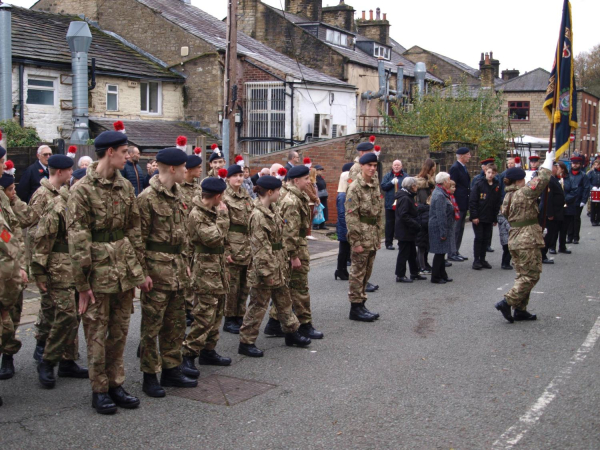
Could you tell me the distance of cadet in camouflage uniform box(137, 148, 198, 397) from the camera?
5.61 meters

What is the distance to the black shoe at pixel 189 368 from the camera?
6.12 meters

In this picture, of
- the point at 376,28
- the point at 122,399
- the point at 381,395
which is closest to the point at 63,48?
the point at 122,399

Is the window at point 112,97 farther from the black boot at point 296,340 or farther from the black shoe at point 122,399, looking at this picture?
the black shoe at point 122,399

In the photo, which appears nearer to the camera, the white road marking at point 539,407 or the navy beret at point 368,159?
the white road marking at point 539,407

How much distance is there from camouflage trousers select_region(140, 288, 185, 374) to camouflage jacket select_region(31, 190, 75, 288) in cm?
91

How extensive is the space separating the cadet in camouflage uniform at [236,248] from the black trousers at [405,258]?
372cm

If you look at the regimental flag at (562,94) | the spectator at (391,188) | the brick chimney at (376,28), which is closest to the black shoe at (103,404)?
the regimental flag at (562,94)

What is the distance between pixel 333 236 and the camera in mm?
17031

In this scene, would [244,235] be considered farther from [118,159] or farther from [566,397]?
[566,397]

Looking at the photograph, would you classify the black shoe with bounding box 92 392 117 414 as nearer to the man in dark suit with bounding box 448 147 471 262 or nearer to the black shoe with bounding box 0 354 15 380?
the black shoe with bounding box 0 354 15 380

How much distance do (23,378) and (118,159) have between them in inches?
92.8

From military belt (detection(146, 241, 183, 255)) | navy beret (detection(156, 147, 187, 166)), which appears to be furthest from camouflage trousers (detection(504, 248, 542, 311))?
navy beret (detection(156, 147, 187, 166))

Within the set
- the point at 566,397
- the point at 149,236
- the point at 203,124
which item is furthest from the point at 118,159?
the point at 203,124

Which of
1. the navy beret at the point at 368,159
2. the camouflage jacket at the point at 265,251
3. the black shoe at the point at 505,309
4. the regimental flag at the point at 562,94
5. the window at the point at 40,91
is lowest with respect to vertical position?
the black shoe at the point at 505,309
